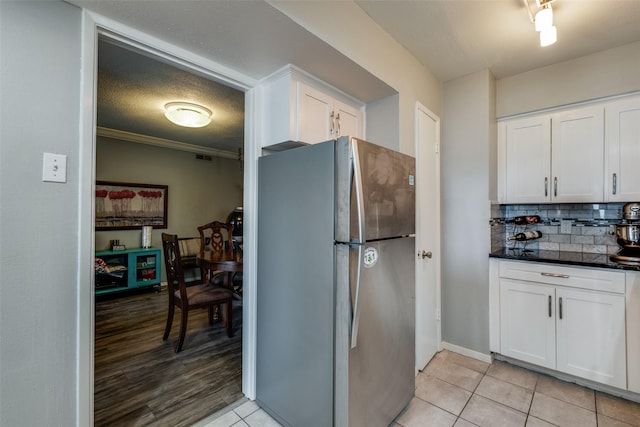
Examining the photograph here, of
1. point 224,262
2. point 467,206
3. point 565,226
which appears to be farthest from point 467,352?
point 224,262

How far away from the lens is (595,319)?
6.52 feet

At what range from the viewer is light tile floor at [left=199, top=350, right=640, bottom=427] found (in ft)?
A: 5.64

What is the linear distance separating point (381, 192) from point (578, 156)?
A: 2.06 m

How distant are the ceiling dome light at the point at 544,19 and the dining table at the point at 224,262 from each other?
2.92 m

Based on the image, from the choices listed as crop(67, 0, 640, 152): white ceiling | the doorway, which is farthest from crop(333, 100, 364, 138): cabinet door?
the doorway

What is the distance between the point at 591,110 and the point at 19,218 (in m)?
3.76

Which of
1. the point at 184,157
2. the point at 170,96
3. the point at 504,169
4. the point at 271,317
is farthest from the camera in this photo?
the point at 184,157

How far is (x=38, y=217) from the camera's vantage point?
119 cm

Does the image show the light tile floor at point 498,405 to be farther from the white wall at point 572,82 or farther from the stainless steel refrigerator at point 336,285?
the white wall at point 572,82

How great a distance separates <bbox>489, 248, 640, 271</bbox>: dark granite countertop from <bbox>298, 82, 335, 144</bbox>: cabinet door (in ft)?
5.87

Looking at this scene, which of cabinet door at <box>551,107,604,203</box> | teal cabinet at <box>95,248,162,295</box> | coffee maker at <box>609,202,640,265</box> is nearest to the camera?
coffee maker at <box>609,202,640,265</box>

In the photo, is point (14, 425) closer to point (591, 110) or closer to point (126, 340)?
point (126, 340)

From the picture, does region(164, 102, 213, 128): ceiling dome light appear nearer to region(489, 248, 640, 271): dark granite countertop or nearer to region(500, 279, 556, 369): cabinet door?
region(489, 248, 640, 271): dark granite countertop

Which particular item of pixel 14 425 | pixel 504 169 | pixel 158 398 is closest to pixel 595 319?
pixel 504 169
